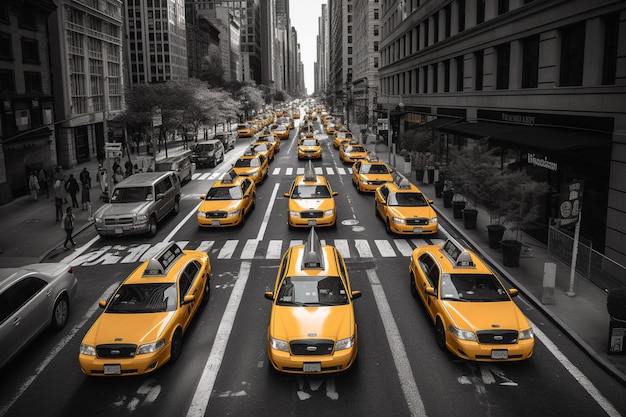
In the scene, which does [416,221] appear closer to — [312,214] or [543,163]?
[312,214]

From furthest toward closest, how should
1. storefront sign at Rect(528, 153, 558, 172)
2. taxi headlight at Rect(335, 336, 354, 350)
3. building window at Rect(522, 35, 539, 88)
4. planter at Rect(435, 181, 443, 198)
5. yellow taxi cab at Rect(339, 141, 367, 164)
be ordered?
1. yellow taxi cab at Rect(339, 141, 367, 164)
2. planter at Rect(435, 181, 443, 198)
3. building window at Rect(522, 35, 539, 88)
4. storefront sign at Rect(528, 153, 558, 172)
5. taxi headlight at Rect(335, 336, 354, 350)

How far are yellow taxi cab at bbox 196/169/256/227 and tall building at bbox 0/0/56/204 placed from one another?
12795 mm

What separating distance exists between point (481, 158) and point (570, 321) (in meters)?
8.21

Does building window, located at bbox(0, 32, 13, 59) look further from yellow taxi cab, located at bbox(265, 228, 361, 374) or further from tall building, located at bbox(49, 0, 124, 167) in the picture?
yellow taxi cab, located at bbox(265, 228, 361, 374)

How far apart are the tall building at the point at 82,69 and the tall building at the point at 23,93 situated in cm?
424

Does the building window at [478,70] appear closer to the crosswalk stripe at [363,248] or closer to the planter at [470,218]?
the planter at [470,218]

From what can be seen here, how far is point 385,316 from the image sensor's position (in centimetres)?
1186

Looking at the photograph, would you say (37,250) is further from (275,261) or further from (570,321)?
(570,321)

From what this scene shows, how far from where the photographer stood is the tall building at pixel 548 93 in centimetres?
1434

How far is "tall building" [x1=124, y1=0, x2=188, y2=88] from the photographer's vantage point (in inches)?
4257

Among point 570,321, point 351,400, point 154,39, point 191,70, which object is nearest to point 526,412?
point 351,400

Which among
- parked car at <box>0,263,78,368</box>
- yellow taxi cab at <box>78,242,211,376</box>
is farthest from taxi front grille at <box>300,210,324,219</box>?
parked car at <box>0,263,78,368</box>

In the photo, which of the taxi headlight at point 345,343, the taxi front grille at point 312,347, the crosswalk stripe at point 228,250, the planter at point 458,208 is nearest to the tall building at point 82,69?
the crosswalk stripe at point 228,250

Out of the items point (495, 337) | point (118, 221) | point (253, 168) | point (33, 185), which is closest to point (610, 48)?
point (495, 337)
